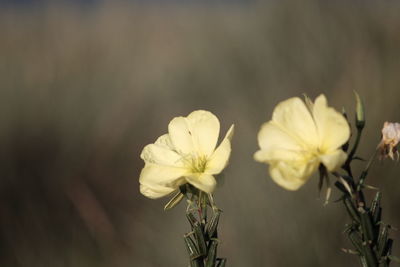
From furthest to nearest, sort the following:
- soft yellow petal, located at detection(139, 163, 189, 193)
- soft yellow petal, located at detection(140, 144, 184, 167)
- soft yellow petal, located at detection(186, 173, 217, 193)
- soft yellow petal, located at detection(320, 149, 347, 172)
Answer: soft yellow petal, located at detection(140, 144, 184, 167) < soft yellow petal, located at detection(139, 163, 189, 193) < soft yellow petal, located at detection(186, 173, 217, 193) < soft yellow petal, located at detection(320, 149, 347, 172)

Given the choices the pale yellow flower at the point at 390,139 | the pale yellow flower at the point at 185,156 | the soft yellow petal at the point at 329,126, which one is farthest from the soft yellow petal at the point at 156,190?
the pale yellow flower at the point at 390,139

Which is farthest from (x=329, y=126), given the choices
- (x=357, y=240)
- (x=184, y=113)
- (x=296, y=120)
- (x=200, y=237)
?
(x=184, y=113)

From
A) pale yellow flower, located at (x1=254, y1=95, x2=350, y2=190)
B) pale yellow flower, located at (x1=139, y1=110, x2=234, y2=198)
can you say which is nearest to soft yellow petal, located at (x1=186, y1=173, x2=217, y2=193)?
pale yellow flower, located at (x1=139, y1=110, x2=234, y2=198)

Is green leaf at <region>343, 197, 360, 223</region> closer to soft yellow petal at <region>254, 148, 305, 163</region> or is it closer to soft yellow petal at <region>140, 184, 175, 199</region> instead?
soft yellow petal at <region>254, 148, 305, 163</region>

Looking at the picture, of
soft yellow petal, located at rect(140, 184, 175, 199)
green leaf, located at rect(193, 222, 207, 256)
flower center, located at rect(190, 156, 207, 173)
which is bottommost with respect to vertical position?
green leaf, located at rect(193, 222, 207, 256)

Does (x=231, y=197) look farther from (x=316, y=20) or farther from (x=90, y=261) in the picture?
(x=316, y=20)

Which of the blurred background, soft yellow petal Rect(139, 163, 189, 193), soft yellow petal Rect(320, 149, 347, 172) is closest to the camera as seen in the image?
soft yellow petal Rect(320, 149, 347, 172)

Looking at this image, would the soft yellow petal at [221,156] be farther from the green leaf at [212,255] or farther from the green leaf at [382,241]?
the green leaf at [382,241]
